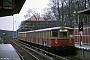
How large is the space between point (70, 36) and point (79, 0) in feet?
69.2

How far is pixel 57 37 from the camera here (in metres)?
22.1

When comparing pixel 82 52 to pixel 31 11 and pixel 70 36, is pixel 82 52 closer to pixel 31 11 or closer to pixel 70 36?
pixel 70 36

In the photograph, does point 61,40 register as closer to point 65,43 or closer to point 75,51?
point 65,43

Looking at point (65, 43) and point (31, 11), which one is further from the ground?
point (31, 11)

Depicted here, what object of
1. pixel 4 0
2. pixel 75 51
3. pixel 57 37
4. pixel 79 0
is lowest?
pixel 75 51

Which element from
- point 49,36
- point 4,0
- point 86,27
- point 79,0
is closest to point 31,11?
point 79,0

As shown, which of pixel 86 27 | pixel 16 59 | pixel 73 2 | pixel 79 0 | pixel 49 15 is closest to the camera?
pixel 16 59

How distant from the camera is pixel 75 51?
23.0 m

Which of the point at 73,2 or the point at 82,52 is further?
the point at 73,2

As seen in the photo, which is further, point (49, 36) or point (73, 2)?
point (73, 2)

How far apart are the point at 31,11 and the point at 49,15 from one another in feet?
66.5

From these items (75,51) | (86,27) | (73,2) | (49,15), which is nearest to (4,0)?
(75,51)

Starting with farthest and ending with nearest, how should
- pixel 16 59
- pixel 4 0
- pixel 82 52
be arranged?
pixel 82 52
pixel 4 0
pixel 16 59

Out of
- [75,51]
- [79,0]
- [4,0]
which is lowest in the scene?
[75,51]
